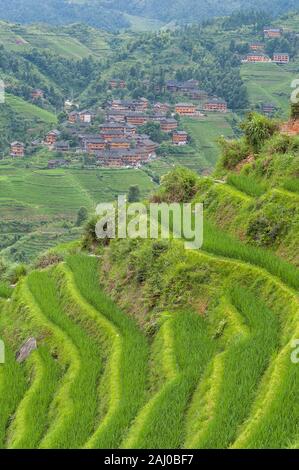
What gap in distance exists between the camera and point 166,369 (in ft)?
24.0

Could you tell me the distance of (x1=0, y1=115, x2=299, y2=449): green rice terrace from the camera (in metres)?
6.18

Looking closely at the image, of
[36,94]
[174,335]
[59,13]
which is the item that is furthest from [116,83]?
[59,13]

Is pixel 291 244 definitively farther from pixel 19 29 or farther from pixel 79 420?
pixel 19 29

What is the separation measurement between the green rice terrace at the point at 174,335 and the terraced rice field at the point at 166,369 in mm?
16

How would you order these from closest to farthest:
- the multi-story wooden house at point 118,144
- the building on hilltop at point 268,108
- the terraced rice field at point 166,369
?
the terraced rice field at point 166,369 → the multi-story wooden house at point 118,144 → the building on hilltop at point 268,108

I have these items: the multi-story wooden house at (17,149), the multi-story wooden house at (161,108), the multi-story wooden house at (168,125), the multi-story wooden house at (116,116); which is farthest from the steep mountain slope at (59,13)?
the multi-story wooden house at (17,149)

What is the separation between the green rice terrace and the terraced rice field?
0.02 m

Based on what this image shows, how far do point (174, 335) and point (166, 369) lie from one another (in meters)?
0.75

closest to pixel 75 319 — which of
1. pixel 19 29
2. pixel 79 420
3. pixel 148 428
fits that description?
pixel 79 420

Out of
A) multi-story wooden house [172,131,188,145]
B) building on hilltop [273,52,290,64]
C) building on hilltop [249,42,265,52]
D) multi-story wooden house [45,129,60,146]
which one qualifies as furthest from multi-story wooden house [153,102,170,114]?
building on hilltop [249,42,265,52]

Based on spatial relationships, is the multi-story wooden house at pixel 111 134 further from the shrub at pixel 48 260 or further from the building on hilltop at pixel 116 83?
the shrub at pixel 48 260

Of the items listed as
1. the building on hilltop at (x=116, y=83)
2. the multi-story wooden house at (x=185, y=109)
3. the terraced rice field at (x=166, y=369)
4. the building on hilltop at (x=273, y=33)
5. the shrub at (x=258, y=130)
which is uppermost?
the building on hilltop at (x=273, y=33)

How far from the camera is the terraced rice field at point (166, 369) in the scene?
6.02m

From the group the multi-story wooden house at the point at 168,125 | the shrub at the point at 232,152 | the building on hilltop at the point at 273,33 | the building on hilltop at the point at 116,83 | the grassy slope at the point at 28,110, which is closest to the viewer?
the shrub at the point at 232,152
